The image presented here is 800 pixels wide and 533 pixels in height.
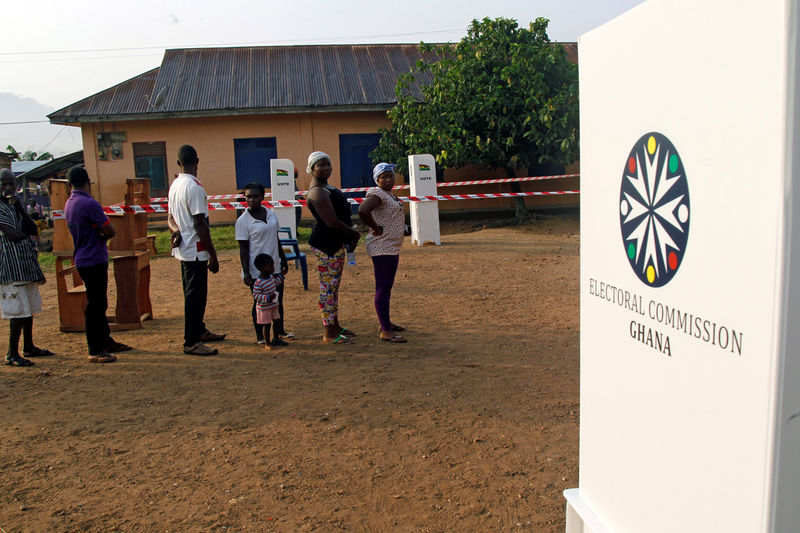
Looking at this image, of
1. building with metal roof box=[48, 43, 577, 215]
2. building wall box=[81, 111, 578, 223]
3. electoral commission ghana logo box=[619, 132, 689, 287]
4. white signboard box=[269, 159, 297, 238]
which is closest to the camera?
electoral commission ghana logo box=[619, 132, 689, 287]

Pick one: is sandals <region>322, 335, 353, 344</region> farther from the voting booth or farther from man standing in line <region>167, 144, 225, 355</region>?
the voting booth

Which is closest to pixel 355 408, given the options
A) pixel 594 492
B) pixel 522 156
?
pixel 594 492

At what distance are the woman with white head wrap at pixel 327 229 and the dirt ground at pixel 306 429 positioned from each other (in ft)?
1.92

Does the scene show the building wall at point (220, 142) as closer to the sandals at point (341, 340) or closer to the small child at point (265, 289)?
the sandals at point (341, 340)

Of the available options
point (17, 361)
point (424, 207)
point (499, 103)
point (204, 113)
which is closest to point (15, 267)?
point (17, 361)

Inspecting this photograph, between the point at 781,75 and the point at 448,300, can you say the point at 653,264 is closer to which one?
the point at 781,75

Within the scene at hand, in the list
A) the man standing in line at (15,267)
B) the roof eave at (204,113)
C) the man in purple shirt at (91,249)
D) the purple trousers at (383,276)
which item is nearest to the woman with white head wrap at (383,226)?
the purple trousers at (383,276)

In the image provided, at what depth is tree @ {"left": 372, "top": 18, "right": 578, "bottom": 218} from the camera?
14.5 metres

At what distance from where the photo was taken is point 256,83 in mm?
18906

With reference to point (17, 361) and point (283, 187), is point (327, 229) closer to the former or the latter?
point (17, 361)

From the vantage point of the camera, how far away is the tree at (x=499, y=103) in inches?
571

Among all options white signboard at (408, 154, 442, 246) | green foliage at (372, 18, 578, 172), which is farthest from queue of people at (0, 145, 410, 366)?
green foliage at (372, 18, 578, 172)

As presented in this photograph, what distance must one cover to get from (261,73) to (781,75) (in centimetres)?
1951

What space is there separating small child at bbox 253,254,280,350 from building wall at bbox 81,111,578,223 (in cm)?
1238
